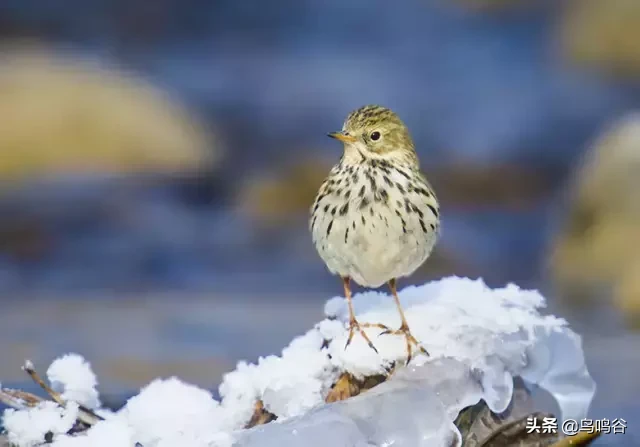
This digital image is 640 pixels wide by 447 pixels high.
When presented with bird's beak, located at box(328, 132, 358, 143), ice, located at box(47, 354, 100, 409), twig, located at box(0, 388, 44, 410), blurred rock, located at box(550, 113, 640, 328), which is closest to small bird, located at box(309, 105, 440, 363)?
bird's beak, located at box(328, 132, 358, 143)

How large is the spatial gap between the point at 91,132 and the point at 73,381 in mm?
3127

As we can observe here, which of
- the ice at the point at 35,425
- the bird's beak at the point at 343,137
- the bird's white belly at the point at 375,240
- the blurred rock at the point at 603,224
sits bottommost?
the ice at the point at 35,425

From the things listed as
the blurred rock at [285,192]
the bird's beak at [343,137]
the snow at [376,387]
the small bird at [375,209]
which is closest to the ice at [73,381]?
the snow at [376,387]

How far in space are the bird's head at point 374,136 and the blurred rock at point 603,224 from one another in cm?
267

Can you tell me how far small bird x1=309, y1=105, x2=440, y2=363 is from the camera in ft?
7.90

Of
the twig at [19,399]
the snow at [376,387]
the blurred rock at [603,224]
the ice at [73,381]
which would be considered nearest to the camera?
the snow at [376,387]

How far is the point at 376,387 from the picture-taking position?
230 cm

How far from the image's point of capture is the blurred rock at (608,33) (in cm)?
548

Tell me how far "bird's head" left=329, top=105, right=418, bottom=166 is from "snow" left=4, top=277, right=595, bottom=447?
0.39 meters

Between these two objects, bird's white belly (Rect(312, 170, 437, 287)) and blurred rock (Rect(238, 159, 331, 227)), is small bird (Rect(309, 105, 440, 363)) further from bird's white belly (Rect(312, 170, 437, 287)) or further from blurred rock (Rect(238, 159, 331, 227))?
blurred rock (Rect(238, 159, 331, 227))

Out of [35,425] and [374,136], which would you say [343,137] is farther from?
[35,425]

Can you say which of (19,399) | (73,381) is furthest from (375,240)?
(19,399)

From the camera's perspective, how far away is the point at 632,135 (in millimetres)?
5191

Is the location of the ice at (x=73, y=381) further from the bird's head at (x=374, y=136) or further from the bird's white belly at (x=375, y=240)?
the bird's head at (x=374, y=136)
